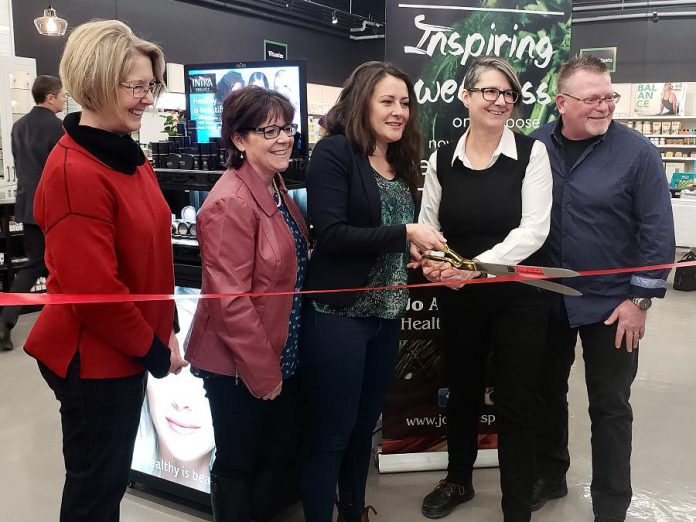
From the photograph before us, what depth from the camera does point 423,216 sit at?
2363 millimetres

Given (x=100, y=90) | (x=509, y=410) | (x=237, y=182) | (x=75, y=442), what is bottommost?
(x=509, y=410)

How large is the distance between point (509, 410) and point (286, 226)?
1085 millimetres

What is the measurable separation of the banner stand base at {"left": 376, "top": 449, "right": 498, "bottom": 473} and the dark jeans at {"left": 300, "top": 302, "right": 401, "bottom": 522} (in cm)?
91

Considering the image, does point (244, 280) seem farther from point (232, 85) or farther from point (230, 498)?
point (232, 85)

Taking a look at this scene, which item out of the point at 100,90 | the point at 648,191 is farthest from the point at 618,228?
the point at 100,90

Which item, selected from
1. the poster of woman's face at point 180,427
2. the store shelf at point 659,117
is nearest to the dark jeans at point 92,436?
the poster of woman's face at point 180,427

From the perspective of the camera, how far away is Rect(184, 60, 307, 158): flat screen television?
9.36 feet

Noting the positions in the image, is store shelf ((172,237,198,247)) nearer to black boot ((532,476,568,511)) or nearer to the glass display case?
black boot ((532,476,568,511))

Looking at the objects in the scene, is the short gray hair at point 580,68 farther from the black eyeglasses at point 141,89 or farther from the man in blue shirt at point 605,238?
the black eyeglasses at point 141,89

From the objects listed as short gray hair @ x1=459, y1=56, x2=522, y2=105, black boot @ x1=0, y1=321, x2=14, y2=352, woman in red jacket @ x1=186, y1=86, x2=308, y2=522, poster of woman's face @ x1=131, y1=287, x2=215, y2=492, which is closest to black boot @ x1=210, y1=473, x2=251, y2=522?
woman in red jacket @ x1=186, y1=86, x2=308, y2=522

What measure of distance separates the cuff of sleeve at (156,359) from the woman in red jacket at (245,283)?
22 cm

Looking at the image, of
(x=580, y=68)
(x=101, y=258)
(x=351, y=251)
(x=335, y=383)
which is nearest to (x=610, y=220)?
(x=580, y=68)

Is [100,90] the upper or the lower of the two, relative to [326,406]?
upper

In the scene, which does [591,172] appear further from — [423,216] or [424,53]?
[424,53]
